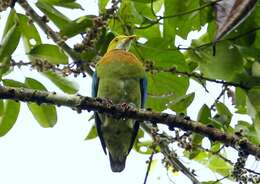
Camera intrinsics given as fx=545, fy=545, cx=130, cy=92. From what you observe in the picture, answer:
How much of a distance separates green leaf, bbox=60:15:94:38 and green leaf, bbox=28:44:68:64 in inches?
4.1

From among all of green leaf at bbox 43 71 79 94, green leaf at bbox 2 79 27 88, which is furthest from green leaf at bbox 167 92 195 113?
green leaf at bbox 2 79 27 88

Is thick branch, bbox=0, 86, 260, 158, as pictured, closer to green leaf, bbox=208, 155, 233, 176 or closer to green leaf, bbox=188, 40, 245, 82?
green leaf, bbox=188, 40, 245, 82

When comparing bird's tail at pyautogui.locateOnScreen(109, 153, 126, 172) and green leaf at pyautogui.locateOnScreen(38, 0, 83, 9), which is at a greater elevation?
green leaf at pyautogui.locateOnScreen(38, 0, 83, 9)

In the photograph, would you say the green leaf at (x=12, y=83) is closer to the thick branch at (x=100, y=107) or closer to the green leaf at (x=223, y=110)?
the thick branch at (x=100, y=107)

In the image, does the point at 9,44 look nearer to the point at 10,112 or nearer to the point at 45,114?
the point at 10,112

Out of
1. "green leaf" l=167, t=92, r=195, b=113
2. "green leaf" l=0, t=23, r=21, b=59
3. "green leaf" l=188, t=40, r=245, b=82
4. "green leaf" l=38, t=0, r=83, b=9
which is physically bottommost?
"green leaf" l=167, t=92, r=195, b=113

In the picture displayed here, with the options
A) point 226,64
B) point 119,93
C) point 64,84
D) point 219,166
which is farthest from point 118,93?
point 226,64

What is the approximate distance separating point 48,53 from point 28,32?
427mm

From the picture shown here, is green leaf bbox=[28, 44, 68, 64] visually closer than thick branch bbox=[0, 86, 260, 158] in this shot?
No

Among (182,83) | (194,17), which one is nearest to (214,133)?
(194,17)

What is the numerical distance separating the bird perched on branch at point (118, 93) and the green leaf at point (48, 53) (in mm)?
764

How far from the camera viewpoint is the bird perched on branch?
3.98 meters

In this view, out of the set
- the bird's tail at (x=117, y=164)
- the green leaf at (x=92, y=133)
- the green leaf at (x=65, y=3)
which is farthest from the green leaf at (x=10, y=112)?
the bird's tail at (x=117, y=164)

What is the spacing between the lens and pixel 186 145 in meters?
2.69
